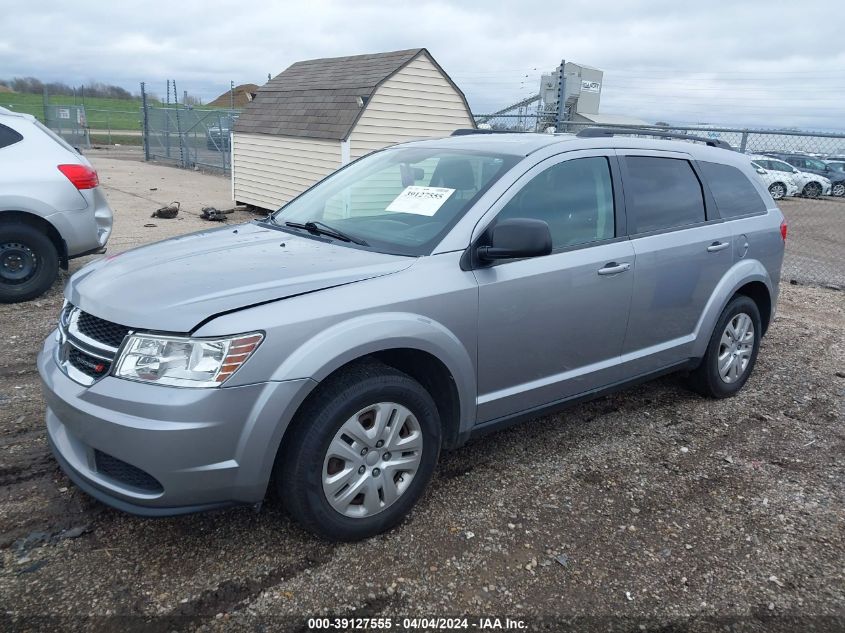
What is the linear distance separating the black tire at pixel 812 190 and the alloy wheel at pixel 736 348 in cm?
2380

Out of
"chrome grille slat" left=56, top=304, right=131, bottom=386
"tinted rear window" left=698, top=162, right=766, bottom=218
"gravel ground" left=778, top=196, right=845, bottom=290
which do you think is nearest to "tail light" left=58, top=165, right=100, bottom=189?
"chrome grille slat" left=56, top=304, right=131, bottom=386

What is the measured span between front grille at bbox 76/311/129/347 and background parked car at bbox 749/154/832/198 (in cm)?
2550

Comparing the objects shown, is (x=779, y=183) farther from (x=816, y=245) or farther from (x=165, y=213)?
(x=165, y=213)

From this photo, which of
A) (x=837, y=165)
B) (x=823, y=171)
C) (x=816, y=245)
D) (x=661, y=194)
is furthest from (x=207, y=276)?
(x=837, y=165)

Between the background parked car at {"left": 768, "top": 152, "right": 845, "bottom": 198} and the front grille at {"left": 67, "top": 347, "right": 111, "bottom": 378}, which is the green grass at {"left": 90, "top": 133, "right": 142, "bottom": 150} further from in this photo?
the front grille at {"left": 67, "top": 347, "right": 111, "bottom": 378}

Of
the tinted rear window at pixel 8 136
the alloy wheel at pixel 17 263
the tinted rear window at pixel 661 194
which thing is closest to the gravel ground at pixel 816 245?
the tinted rear window at pixel 661 194

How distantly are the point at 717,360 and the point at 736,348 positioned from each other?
9.0 inches

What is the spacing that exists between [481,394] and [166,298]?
146 cm

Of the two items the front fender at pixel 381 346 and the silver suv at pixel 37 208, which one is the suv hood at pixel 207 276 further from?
the silver suv at pixel 37 208

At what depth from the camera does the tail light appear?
6.25 meters

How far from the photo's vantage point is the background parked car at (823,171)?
2635 cm

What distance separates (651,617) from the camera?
2.59 metres

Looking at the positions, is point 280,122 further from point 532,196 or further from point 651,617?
point 651,617

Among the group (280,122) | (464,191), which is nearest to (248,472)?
(464,191)
